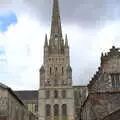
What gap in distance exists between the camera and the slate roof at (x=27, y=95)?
6132 inches

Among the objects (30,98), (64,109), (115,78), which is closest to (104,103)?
(115,78)

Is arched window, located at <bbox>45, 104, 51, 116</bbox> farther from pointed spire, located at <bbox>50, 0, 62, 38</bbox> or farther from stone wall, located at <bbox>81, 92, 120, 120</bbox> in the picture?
stone wall, located at <bbox>81, 92, 120, 120</bbox>

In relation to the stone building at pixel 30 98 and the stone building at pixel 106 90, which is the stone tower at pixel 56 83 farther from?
the stone building at pixel 106 90

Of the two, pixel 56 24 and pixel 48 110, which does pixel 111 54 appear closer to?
pixel 48 110

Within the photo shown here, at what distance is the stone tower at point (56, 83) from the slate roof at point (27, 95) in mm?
30365

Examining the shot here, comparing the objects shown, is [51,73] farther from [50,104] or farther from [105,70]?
[105,70]

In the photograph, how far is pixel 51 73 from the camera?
12812 cm

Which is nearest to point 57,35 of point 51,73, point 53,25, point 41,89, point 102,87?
point 53,25

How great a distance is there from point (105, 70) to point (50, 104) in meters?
82.4

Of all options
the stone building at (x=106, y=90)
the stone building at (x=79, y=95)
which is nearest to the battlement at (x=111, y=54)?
the stone building at (x=106, y=90)

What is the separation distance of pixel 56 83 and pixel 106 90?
285 ft

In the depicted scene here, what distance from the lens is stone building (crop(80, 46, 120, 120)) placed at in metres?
35.2

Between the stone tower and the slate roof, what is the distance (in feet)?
99.6

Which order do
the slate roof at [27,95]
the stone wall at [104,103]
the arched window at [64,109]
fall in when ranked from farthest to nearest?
the slate roof at [27,95] → the arched window at [64,109] → the stone wall at [104,103]
